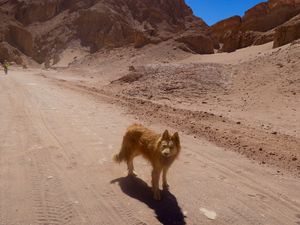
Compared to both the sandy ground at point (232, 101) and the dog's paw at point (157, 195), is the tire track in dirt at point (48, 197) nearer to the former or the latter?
the dog's paw at point (157, 195)

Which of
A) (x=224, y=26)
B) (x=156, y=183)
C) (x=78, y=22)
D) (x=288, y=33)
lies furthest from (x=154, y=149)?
(x=78, y=22)

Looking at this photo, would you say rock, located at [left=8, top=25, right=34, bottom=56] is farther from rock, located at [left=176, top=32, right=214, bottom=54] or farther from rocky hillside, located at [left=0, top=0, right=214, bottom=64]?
rock, located at [left=176, top=32, right=214, bottom=54]

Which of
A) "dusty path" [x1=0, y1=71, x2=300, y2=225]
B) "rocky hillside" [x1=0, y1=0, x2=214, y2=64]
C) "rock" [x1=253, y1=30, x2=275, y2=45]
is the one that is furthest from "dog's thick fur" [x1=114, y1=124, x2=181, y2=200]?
"rocky hillside" [x1=0, y1=0, x2=214, y2=64]

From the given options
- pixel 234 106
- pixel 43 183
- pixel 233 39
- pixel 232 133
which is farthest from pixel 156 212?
pixel 233 39

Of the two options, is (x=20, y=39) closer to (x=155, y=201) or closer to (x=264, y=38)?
(x=264, y=38)

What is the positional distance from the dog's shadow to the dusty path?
1cm

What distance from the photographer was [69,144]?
6.98 m

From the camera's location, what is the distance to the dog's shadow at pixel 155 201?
4395 millimetres

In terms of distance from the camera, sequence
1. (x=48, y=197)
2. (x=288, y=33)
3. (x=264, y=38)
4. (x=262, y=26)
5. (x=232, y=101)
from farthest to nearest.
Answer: (x=262, y=26) → (x=264, y=38) → (x=288, y=33) → (x=232, y=101) → (x=48, y=197)

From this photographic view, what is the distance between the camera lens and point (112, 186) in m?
5.17

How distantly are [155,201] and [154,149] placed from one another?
2.74ft

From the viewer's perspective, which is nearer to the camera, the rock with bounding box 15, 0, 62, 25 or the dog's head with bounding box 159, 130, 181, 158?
the dog's head with bounding box 159, 130, 181, 158

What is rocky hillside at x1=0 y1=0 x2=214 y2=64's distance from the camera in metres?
70.4

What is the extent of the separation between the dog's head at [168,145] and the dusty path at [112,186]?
88cm
